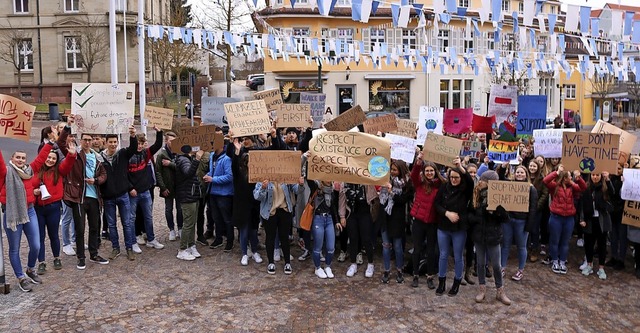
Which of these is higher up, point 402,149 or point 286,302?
point 402,149

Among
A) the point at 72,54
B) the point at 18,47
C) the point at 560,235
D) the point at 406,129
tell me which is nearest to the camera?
the point at 560,235

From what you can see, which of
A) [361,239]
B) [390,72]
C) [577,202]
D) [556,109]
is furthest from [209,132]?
[556,109]

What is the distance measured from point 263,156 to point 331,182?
104 cm

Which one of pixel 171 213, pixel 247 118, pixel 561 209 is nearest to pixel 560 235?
pixel 561 209

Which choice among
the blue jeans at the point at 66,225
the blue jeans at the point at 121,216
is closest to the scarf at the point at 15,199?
the blue jeans at the point at 121,216

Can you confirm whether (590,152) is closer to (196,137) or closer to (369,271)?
(369,271)

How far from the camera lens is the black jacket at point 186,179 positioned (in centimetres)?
965

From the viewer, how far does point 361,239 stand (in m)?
9.36

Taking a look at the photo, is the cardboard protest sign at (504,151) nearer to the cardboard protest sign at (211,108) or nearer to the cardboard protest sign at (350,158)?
the cardboard protest sign at (350,158)

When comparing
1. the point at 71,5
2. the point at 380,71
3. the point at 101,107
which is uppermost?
the point at 71,5

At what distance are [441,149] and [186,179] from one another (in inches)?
154

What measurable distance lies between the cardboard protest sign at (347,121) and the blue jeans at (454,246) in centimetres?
255

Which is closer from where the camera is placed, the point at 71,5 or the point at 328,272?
the point at 328,272

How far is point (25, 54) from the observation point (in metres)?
46.0
